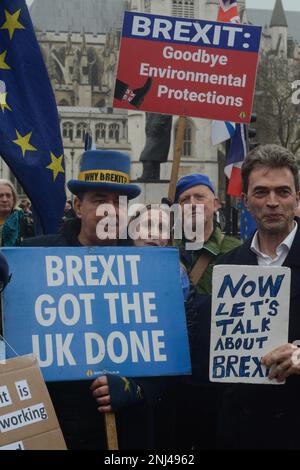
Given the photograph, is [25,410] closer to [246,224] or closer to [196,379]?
[196,379]

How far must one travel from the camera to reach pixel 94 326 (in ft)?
11.1

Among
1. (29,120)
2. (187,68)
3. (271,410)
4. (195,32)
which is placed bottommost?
(271,410)

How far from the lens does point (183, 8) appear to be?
6297cm

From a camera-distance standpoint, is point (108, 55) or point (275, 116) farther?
point (108, 55)

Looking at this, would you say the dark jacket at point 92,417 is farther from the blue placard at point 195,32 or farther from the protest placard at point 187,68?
the blue placard at point 195,32

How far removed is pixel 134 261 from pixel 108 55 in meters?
71.1

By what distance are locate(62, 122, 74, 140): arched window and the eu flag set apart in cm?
6078

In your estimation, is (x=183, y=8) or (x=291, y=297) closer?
(x=291, y=297)

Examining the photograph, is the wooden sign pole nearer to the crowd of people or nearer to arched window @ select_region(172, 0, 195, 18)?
the crowd of people

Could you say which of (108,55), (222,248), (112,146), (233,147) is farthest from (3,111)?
(108,55)

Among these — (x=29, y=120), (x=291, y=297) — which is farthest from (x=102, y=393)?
(x=29, y=120)

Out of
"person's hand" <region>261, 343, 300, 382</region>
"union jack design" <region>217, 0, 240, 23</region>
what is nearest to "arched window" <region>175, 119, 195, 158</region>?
"union jack design" <region>217, 0, 240, 23</region>

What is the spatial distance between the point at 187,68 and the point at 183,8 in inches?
2318
